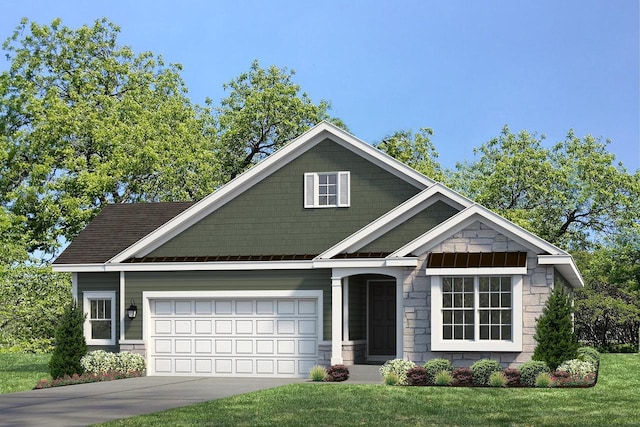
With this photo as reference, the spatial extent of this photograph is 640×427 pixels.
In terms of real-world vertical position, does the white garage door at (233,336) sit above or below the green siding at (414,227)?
below

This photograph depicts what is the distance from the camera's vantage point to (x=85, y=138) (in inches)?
1837

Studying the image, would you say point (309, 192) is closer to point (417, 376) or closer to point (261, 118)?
point (417, 376)

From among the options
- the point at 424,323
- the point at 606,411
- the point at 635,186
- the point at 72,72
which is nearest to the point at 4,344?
the point at 72,72

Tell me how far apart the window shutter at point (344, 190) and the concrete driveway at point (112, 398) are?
5.43 meters

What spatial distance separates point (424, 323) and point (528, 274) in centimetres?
293

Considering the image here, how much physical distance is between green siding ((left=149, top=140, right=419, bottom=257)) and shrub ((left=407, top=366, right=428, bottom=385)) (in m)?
6.26

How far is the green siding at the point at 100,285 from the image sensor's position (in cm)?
2944

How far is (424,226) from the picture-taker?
2727 centimetres

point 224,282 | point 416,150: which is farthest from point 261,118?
point 224,282

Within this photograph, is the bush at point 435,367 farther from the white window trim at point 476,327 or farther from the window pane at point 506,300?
the window pane at point 506,300

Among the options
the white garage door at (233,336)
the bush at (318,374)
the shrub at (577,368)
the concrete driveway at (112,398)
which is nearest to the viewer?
the concrete driveway at (112,398)

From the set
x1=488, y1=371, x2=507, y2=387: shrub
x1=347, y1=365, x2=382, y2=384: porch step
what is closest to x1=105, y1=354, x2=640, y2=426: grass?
x1=488, y1=371, x2=507, y2=387: shrub

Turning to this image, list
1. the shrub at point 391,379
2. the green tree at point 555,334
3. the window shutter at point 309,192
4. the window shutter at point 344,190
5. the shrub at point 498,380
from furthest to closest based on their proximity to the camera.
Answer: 1. the window shutter at point 309,192
2. the window shutter at point 344,190
3. the green tree at point 555,334
4. the shrub at point 391,379
5. the shrub at point 498,380

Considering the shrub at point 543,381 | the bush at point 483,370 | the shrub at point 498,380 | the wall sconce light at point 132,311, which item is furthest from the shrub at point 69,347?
the shrub at point 543,381
